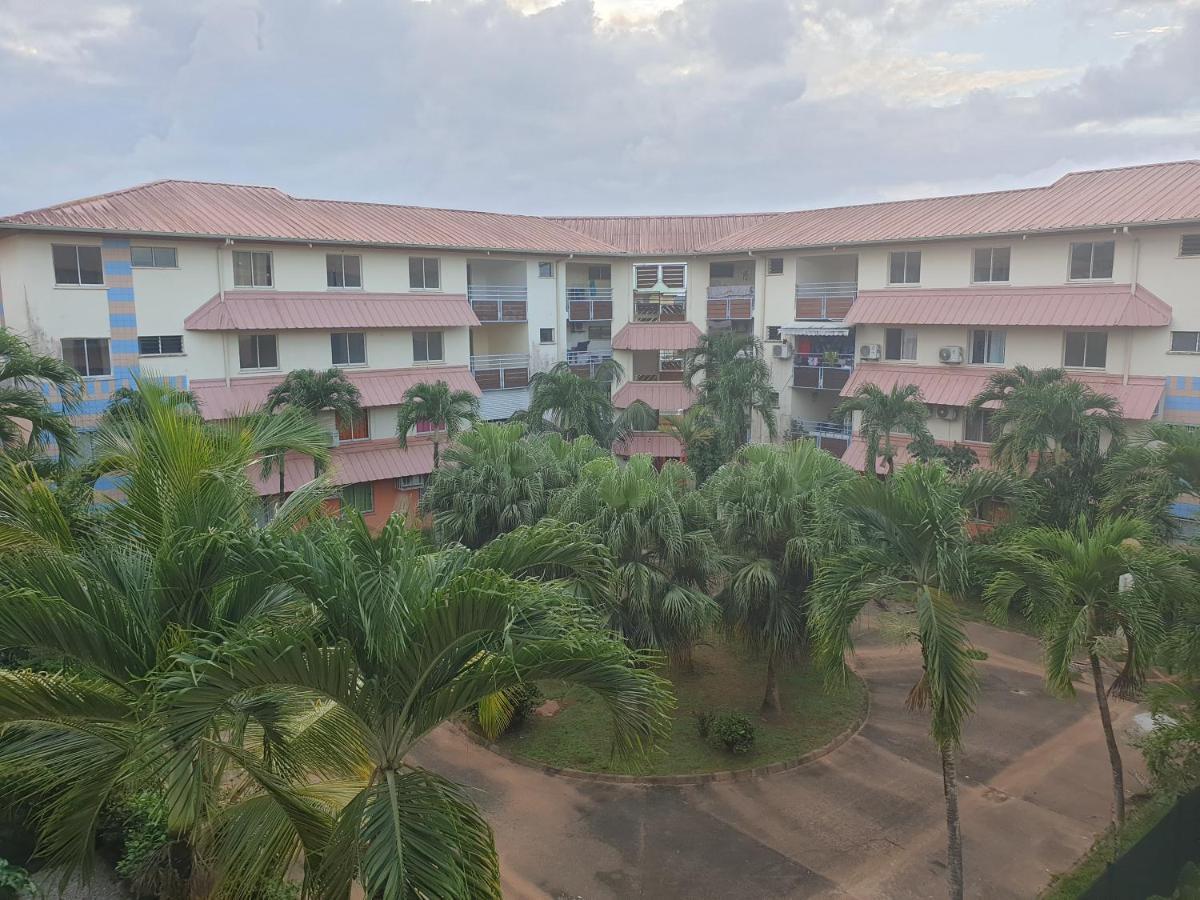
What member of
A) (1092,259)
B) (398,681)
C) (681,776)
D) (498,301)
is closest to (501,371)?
(498,301)

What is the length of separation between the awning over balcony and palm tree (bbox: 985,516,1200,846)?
2371cm

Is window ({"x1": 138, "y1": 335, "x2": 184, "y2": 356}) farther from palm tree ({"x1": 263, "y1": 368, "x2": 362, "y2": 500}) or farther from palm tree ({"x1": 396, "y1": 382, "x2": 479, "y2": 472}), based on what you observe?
palm tree ({"x1": 396, "y1": 382, "x2": 479, "y2": 472})

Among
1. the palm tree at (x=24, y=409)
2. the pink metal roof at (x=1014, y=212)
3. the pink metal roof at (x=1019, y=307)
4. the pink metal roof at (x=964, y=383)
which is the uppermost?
the pink metal roof at (x=1014, y=212)

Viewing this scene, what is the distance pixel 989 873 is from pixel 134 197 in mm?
29128

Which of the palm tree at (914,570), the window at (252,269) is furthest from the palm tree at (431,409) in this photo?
the palm tree at (914,570)

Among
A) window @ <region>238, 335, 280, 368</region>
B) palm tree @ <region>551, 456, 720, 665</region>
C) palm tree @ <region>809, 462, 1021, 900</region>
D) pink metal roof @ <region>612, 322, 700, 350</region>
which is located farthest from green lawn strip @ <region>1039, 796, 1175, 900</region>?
pink metal roof @ <region>612, 322, 700, 350</region>

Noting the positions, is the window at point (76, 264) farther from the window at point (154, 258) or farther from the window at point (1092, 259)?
the window at point (1092, 259)

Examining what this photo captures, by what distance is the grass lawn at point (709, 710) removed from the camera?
16359 mm

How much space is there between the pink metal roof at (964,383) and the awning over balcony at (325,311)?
15.5 m

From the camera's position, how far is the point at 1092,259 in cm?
2755

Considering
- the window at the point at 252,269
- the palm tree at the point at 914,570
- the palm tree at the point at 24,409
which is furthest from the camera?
the window at the point at 252,269

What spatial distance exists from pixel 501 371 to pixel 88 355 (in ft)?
49.7

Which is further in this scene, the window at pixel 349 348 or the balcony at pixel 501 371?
the balcony at pixel 501 371

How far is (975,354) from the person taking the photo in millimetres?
30750
